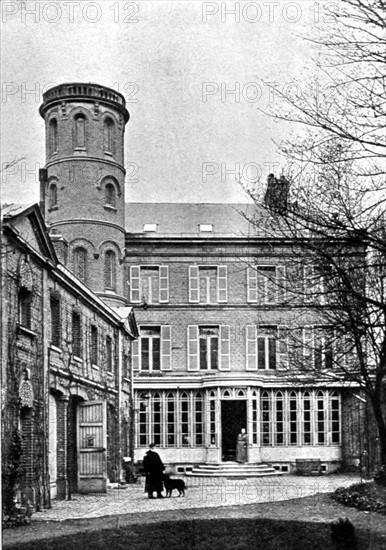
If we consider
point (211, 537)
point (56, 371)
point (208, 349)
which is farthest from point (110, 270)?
point (211, 537)

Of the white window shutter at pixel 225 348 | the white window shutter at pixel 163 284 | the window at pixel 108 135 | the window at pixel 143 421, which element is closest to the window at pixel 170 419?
the window at pixel 143 421

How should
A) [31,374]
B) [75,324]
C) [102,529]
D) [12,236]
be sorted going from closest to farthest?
[102,529] < [12,236] < [31,374] < [75,324]

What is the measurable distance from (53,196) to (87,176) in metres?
0.63

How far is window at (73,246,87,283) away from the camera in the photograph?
14.2 metres

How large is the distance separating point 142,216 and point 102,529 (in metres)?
4.91

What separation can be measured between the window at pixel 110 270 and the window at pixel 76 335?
86 centimetres

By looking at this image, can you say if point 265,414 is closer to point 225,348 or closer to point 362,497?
point 225,348

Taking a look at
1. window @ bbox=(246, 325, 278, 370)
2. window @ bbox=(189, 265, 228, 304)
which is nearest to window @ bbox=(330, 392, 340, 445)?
window @ bbox=(246, 325, 278, 370)

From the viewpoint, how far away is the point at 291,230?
11.5m

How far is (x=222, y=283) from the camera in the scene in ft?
45.8

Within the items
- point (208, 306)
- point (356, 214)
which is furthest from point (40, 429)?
point (356, 214)

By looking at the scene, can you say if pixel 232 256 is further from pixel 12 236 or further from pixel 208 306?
pixel 12 236

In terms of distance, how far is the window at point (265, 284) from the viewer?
41.8 ft

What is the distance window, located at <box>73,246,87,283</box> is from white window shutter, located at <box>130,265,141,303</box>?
0.84 metres
